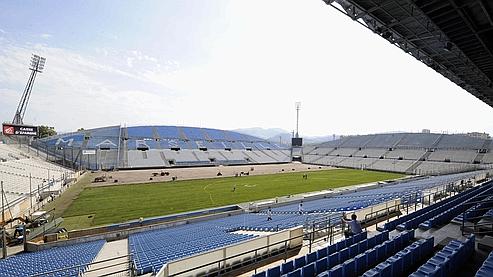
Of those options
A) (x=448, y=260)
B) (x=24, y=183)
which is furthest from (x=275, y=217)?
(x=24, y=183)

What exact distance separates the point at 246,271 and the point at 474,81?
20.2 metres

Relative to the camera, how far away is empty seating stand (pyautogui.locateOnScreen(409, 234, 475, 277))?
5.22 metres


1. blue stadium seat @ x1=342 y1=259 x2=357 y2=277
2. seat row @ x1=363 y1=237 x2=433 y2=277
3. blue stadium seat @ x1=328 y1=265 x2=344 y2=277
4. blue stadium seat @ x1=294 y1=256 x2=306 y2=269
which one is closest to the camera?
seat row @ x1=363 y1=237 x2=433 y2=277

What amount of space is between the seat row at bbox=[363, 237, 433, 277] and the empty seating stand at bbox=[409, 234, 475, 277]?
20.1 inches

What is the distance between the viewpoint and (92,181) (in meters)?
41.6

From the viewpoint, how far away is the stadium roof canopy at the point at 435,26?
8465 mm

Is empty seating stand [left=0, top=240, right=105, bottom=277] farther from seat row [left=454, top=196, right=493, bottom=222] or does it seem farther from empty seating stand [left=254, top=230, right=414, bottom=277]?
seat row [left=454, top=196, right=493, bottom=222]

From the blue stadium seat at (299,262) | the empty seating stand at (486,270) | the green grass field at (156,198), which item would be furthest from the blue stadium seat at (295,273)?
the green grass field at (156,198)

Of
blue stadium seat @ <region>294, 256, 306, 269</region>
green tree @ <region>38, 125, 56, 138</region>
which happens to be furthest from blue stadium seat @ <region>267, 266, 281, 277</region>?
green tree @ <region>38, 125, 56, 138</region>

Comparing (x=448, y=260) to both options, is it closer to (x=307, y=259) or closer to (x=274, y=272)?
(x=307, y=259)

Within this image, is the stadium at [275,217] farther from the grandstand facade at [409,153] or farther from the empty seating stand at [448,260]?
the grandstand facade at [409,153]

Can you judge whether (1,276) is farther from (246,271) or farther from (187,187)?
(187,187)

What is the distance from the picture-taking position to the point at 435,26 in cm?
983

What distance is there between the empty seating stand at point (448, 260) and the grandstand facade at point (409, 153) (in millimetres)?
54961
